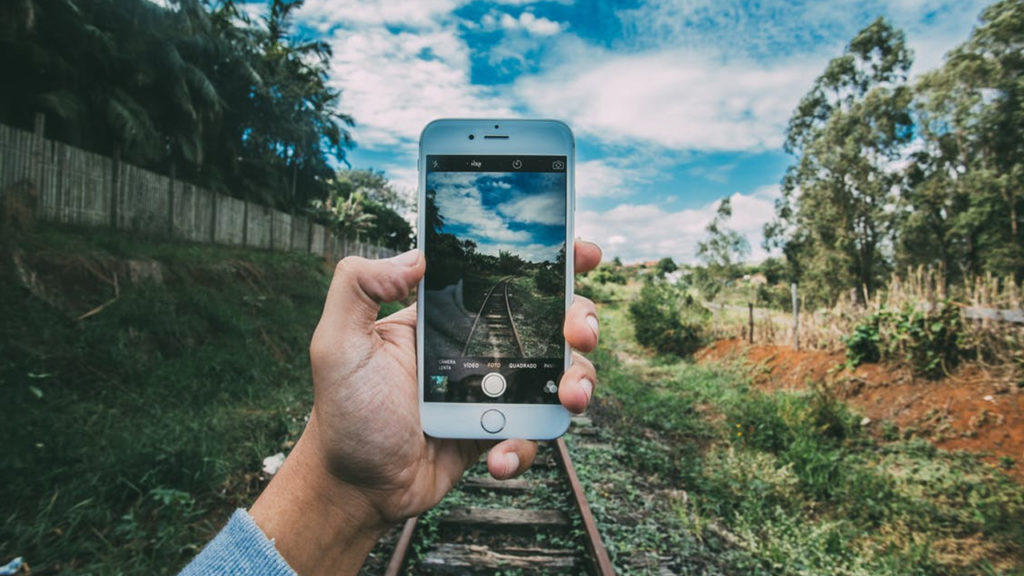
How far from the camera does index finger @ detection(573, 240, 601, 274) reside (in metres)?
2.06

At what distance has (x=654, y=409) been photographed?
781 centimetres

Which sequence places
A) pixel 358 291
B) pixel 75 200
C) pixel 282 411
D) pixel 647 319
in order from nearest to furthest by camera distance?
pixel 358 291, pixel 282 411, pixel 75 200, pixel 647 319

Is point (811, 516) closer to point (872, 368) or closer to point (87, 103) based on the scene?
point (872, 368)

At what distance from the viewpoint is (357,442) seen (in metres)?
1.73

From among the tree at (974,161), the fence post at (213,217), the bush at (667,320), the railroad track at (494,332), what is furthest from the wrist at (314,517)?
the tree at (974,161)

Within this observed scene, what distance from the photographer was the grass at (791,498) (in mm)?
3723

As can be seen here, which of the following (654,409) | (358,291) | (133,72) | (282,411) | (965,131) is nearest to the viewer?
(358,291)

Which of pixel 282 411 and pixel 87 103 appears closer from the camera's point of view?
pixel 282 411

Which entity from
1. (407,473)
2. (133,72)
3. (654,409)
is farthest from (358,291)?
(133,72)

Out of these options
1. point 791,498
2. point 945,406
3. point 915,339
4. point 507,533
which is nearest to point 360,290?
point 507,533

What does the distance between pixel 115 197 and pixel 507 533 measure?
14.5 m

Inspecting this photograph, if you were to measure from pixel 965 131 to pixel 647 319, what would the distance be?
1963 centimetres

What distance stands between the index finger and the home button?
70 cm

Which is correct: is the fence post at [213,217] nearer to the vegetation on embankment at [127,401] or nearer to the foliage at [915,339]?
the vegetation on embankment at [127,401]
